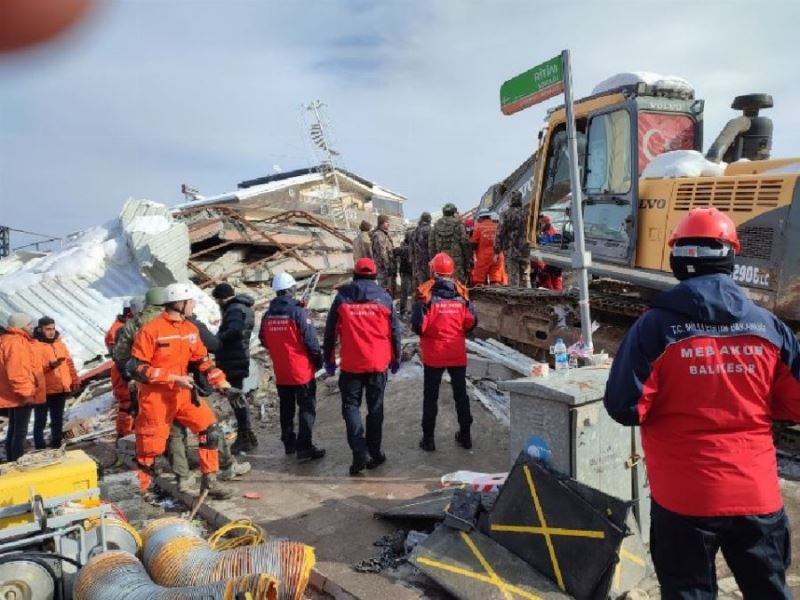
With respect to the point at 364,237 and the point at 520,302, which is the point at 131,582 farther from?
the point at 364,237

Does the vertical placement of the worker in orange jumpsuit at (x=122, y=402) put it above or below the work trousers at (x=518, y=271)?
below

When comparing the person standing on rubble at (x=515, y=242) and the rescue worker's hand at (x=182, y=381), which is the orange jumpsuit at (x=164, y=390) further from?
the person standing on rubble at (x=515, y=242)

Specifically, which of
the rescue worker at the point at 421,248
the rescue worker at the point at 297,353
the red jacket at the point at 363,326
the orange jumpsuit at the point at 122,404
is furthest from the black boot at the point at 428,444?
the rescue worker at the point at 421,248

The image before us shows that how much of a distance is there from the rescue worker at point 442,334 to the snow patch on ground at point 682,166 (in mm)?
2336

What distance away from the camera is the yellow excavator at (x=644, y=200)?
17.5 feet

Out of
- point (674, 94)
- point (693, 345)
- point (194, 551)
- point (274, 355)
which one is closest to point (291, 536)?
point (194, 551)

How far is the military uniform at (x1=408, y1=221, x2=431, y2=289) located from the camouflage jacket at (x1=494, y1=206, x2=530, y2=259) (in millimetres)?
1542

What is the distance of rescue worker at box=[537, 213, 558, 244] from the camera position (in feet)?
27.5

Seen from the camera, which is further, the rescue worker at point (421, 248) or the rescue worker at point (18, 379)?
the rescue worker at point (421, 248)

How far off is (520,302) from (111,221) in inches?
380

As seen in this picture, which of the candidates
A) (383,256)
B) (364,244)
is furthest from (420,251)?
(364,244)

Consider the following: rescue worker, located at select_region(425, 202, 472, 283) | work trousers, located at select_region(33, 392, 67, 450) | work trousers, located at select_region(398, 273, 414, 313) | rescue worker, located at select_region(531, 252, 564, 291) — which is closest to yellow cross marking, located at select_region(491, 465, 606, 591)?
work trousers, located at select_region(33, 392, 67, 450)

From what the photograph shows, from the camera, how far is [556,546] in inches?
137

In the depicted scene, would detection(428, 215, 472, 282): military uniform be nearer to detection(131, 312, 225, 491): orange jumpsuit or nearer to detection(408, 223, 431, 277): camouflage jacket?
detection(408, 223, 431, 277): camouflage jacket
